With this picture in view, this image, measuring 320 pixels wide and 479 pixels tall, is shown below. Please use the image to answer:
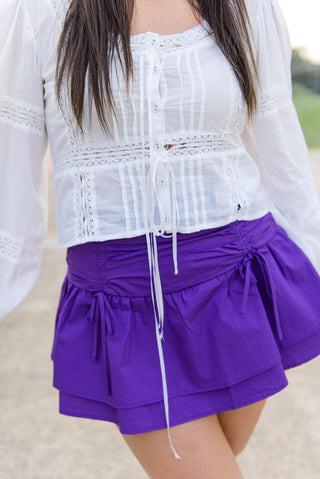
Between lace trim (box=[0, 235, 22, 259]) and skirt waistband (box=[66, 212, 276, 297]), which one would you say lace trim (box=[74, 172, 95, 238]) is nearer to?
skirt waistband (box=[66, 212, 276, 297])

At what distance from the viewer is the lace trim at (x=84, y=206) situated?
143cm

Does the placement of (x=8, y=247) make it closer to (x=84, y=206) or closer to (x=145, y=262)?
(x=84, y=206)

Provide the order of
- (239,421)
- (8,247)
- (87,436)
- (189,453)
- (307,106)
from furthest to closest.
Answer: (307,106)
(87,436)
(239,421)
(8,247)
(189,453)

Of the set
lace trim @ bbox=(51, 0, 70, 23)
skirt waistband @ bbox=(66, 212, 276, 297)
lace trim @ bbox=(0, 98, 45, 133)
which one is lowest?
skirt waistband @ bbox=(66, 212, 276, 297)

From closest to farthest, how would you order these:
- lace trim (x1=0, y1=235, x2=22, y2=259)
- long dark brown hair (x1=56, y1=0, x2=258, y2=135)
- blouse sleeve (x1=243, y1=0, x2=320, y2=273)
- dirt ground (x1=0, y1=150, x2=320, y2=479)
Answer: long dark brown hair (x1=56, y1=0, x2=258, y2=135) → lace trim (x1=0, y1=235, x2=22, y2=259) → blouse sleeve (x1=243, y1=0, x2=320, y2=273) → dirt ground (x1=0, y1=150, x2=320, y2=479)

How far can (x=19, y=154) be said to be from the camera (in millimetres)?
1447

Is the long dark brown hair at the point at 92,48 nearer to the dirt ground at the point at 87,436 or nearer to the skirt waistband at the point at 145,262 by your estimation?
the skirt waistband at the point at 145,262

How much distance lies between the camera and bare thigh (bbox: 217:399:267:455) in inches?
62.8

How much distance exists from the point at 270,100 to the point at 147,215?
470 millimetres

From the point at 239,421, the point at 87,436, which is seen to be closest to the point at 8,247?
the point at 239,421

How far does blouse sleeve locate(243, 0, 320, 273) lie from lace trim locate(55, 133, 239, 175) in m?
0.24

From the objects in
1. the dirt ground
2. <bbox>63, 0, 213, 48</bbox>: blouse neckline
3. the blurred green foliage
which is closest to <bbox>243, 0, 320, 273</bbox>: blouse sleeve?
<bbox>63, 0, 213, 48</bbox>: blouse neckline

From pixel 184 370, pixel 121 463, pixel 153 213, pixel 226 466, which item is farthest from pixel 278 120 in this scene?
pixel 121 463

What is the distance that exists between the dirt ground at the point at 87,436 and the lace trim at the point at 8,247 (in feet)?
4.20
